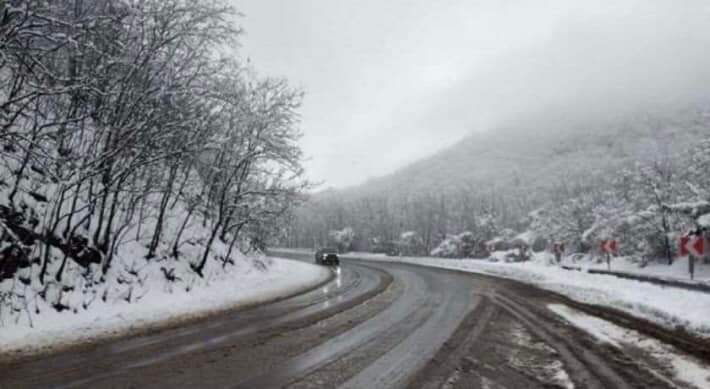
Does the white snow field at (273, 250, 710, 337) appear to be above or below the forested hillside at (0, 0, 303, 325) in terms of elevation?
below

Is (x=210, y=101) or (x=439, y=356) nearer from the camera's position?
(x=439, y=356)

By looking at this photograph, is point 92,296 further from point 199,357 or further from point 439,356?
point 439,356

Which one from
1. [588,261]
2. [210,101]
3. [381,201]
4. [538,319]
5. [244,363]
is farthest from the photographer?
[381,201]

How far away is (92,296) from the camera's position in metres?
13.4

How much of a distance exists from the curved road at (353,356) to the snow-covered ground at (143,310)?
1.06 metres

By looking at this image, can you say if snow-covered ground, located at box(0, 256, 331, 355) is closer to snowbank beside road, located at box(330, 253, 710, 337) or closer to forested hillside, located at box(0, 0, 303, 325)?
forested hillside, located at box(0, 0, 303, 325)

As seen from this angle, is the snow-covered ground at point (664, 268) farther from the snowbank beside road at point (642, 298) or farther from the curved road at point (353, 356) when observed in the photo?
the curved road at point (353, 356)

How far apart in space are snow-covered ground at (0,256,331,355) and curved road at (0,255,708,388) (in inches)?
41.8

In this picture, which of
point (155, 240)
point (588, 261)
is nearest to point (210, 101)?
point (155, 240)

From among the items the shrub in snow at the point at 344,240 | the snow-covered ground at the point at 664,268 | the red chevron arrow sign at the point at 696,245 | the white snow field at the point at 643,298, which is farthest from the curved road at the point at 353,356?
the shrub in snow at the point at 344,240

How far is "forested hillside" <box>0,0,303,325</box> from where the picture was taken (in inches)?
424

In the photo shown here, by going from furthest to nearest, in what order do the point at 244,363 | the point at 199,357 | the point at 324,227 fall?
the point at 324,227 < the point at 199,357 < the point at 244,363

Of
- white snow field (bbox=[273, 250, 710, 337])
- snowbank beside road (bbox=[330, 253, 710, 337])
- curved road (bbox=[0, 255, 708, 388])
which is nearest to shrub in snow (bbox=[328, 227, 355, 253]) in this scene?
white snow field (bbox=[273, 250, 710, 337])

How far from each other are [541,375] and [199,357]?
530 cm
